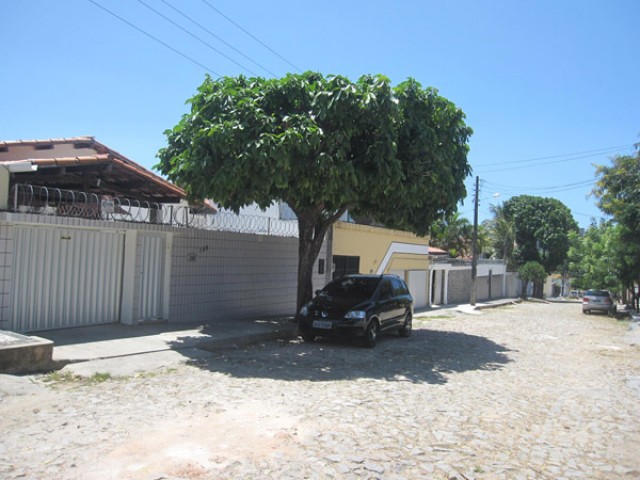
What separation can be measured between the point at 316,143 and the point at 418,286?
1767cm

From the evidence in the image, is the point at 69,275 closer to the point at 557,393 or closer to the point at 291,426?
the point at 291,426

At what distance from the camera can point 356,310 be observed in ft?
34.9

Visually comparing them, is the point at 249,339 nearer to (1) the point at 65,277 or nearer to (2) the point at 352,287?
(2) the point at 352,287

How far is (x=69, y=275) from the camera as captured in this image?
9781 mm

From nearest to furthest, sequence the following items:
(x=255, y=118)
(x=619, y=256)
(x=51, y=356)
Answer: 1. (x=51, y=356)
2. (x=255, y=118)
3. (x=619, y=256)

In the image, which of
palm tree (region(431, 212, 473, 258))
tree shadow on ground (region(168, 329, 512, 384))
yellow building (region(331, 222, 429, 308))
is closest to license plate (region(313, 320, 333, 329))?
tree shadow on ground (region(168, 329, 512, 384))

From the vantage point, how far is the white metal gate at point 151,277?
1115cm

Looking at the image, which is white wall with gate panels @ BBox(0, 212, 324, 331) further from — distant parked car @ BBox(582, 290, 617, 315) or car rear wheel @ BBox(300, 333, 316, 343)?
distant parked car @ BBox(582, 290, 617, 315)

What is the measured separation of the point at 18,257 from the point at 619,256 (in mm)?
26995

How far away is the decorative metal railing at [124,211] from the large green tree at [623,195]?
15.0 metres

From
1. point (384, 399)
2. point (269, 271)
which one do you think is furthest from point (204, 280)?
point (384, 399)

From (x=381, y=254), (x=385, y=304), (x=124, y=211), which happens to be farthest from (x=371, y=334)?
(x=381, y=254)

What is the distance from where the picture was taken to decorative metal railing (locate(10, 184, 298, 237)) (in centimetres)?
898

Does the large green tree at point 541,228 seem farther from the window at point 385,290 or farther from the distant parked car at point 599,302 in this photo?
the window at point 385,290
